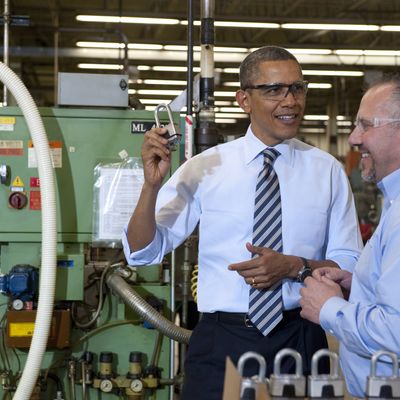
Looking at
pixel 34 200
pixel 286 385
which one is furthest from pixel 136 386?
pixel 286 385

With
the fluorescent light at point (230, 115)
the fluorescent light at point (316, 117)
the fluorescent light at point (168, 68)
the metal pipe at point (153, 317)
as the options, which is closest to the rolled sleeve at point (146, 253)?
the metal pipe at point (153, 317)

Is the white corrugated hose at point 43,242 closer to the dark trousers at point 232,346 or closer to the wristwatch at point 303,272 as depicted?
the dark trousers at point 232,346

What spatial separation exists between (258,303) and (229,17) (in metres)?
7.03

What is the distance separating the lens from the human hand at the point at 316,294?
1.93 meters

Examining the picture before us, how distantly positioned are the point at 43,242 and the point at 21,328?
1.44 ft

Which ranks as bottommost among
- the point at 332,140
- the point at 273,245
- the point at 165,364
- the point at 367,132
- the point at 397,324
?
the point at 165,364

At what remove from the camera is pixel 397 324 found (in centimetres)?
171

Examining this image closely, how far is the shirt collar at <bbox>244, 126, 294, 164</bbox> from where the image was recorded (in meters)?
2.53

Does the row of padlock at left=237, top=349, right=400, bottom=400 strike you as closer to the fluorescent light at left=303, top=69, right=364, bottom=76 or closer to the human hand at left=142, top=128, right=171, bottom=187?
the human hand at left=142, top=128, right=171, bottom=187

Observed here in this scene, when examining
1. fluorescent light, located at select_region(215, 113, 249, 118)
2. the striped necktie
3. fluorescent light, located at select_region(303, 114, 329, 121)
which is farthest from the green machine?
fluorescent light, located at select_region(303, 114, 329, 121)

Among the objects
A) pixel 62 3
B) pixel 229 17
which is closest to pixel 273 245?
pixel 229 17

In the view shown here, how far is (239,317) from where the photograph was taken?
2.42 meters

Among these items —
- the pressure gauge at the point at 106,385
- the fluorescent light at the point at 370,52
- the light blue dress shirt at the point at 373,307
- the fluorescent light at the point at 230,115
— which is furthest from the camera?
the fluorescent light at the point at 230,115

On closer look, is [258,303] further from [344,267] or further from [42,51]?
[42,51]
